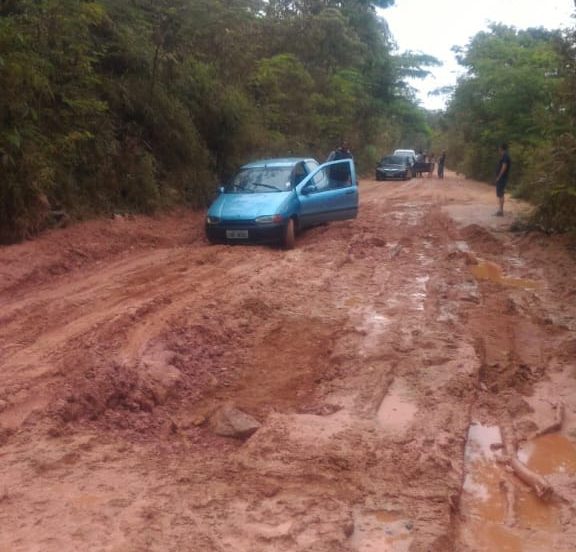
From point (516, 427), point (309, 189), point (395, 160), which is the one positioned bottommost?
point (516, 427)

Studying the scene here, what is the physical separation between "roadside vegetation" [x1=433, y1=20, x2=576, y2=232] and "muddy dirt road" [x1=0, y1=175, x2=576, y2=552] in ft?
8.96

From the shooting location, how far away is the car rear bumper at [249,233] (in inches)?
445

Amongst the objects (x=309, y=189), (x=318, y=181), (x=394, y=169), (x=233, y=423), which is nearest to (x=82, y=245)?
(x=309, y=189)

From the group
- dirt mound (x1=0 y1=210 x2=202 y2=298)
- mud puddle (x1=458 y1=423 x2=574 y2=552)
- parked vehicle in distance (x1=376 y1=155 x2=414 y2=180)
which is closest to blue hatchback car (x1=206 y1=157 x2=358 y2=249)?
dirt mound (x1=0 y1=210 x2=202 y2=298)

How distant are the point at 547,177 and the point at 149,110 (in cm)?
826

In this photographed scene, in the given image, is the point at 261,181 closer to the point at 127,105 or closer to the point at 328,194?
the point at 328,194

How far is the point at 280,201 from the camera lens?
38.3 feet

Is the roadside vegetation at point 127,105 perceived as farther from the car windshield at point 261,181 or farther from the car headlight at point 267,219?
the car headlight at point 267,219

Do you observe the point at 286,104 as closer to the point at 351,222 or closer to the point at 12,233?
the point at 351,222

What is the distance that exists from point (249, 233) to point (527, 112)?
19.6m

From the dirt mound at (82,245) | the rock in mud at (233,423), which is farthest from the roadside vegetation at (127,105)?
the rock in mud at (233,423)

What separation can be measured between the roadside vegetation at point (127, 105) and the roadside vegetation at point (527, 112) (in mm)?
7629

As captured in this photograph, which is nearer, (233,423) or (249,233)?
(233,423)

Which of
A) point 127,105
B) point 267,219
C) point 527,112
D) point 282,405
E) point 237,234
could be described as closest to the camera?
point 282,405
